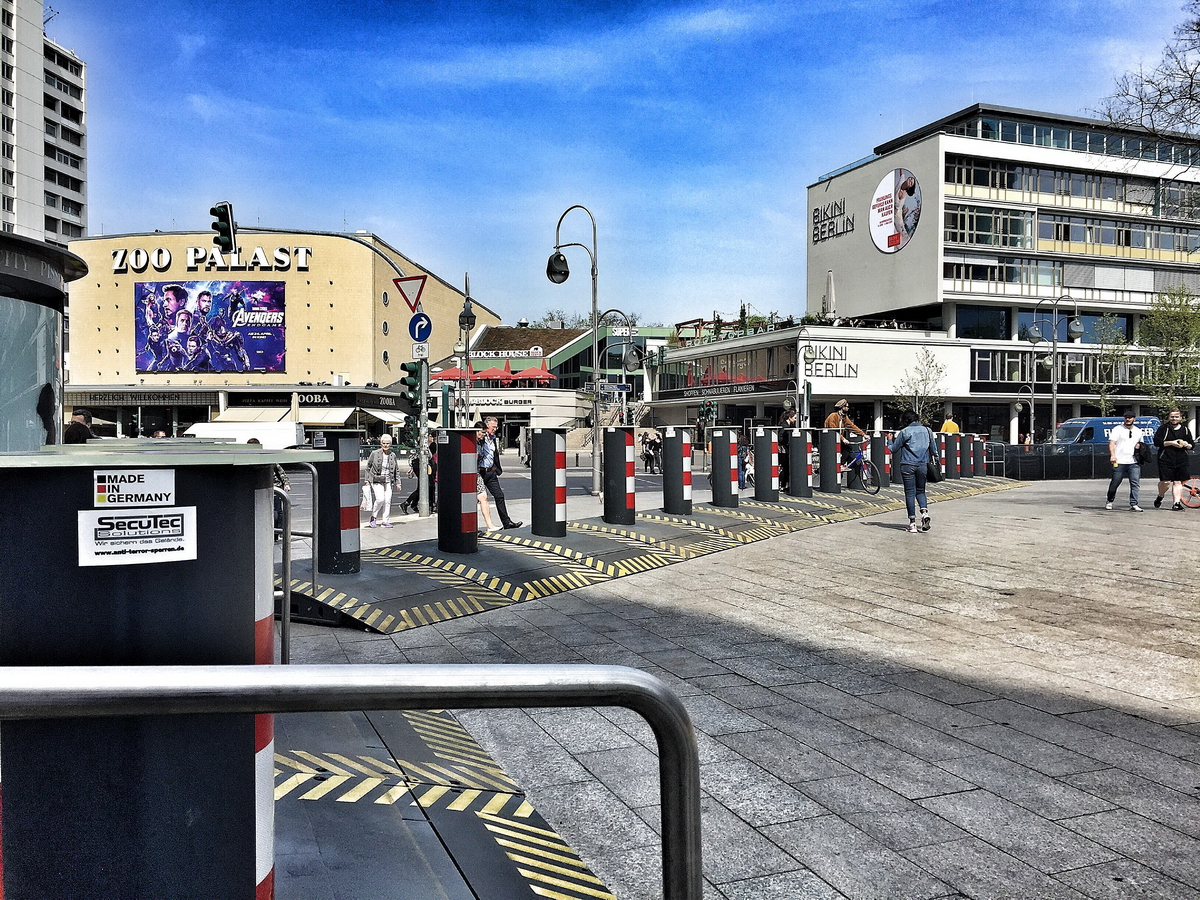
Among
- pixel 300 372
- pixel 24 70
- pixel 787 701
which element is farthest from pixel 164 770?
pixel 300 372

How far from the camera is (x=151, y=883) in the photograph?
6.66ft

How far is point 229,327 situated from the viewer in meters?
59.8

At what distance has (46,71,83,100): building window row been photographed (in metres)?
86.6

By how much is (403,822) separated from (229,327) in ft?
203

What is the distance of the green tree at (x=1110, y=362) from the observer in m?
59.5

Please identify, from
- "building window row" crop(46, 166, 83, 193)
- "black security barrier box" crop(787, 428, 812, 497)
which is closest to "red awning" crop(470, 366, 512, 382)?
"building window row" crop(46, 166, 83, 193)

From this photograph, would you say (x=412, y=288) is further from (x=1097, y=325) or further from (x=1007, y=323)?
(x=1097, y=325)

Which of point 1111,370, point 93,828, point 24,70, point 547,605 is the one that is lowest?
point 547,605

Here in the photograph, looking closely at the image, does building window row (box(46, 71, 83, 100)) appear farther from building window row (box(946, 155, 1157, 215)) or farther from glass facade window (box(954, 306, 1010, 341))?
glass facade window (box(954, 306, 1010, 341))

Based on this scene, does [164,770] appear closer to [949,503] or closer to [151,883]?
[151,883]

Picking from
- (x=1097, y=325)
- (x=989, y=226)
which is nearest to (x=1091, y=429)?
(x=989, y=226)

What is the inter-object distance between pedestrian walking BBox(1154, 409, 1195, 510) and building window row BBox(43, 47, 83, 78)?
98212mm

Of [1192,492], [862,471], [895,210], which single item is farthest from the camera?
[895,210]

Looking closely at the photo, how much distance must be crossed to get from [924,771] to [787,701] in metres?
1.18
